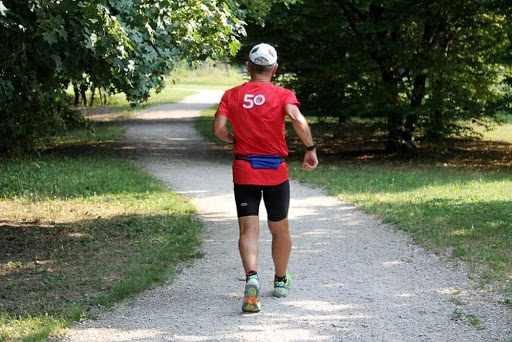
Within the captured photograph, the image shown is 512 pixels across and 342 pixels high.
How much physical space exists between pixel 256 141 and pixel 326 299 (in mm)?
1445

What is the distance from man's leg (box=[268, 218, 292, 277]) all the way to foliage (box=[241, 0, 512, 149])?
12.5 m

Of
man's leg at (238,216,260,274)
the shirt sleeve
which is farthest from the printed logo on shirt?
man's leg at (238,216,260,274)

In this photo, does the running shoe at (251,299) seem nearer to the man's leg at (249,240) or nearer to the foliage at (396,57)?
the man's leg at (249,240)

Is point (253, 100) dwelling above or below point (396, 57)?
below

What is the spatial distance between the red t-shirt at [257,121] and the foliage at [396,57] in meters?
12.5

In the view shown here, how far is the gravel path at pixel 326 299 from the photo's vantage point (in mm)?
5105

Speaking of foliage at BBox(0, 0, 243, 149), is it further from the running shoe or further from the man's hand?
the running shoe

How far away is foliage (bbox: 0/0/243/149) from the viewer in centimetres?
574

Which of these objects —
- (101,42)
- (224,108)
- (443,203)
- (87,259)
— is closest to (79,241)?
(87,259)

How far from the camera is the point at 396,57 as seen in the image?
18.5 m

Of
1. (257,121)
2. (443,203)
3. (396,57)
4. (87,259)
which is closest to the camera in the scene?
(257,121)

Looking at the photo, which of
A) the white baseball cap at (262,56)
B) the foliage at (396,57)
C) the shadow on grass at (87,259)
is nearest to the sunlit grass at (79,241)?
the shadow on grass at (87,259)

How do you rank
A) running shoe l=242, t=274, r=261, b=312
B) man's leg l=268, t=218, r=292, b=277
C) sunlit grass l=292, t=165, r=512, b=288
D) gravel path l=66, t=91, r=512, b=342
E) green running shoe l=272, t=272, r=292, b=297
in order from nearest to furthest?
gravel path l=66, t=91, r=512, b=342 → running shoe l=242, t=274, r=261, b=312 → man's leg l=268, t=218, r=292, b=277 → green running shoe l=272, t=272, r=292, b=297 → sunlit grass l=292, t=165, r=512, b=288

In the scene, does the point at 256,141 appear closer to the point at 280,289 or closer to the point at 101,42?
the point at 280,289
